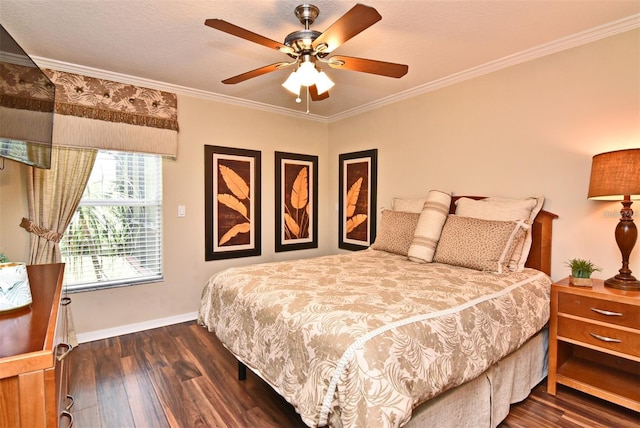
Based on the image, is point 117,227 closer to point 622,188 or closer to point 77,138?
point 77,138

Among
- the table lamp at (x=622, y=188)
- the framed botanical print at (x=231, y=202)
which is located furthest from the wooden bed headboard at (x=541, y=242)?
the framed botanical print at (x=231, y=202)

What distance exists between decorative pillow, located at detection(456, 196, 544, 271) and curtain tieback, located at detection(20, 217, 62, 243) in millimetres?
3491

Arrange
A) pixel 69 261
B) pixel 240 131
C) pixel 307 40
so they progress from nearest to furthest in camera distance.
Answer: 1. pixel 307 40
2. pixel 69 261
3. pixel 240 131

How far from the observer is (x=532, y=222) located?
8.18 ft

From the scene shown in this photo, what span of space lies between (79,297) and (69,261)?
1.11 feet

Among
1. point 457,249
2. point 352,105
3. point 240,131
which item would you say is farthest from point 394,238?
point 240,131

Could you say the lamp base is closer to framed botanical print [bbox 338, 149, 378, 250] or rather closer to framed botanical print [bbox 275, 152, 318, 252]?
framed botanical print [bbox 338, 149, 378, 250]

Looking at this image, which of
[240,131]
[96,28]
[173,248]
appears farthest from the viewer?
[240,131]

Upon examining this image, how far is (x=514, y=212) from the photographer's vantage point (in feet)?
8.27

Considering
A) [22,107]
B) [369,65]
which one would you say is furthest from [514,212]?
[22,107]

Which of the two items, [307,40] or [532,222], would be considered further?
[532,222]

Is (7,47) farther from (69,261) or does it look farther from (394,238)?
(394,238)

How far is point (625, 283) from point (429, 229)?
49.3 inches

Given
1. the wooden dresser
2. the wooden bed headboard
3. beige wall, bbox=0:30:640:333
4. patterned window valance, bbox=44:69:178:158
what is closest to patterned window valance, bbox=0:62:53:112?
patterned window valance, bbox=44:69:178:158
